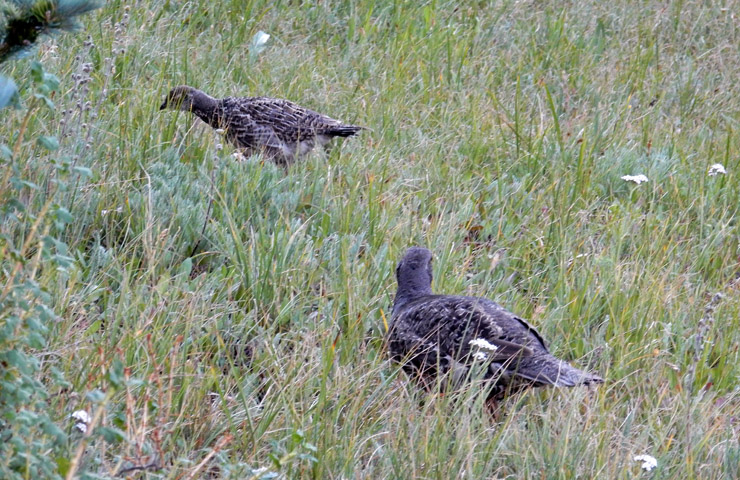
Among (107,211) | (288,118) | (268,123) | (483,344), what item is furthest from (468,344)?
(288,118)

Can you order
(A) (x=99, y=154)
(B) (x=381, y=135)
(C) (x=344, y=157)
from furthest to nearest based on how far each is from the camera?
(B) (x=381, y=135)
(C) (x=344, y=157)
(A) (x=99, y=154)

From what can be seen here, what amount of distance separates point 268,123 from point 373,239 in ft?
5.78

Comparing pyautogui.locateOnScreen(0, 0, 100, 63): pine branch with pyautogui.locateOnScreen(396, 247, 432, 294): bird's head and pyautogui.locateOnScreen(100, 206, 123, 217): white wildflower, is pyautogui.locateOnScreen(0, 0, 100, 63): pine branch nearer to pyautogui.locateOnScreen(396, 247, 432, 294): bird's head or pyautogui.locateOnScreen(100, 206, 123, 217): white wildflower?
pyautogui.locateOnScreen(100, 206, 123, 217): white wildflower

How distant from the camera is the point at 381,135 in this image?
22.2 ft

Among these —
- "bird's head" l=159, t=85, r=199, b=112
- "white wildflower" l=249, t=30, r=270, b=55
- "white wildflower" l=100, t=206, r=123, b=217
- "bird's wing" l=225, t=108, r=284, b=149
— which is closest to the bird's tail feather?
"bird's wing" l=225, t=108, r=284, b=149

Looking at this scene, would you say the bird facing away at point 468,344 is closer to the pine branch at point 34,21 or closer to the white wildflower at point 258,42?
the pine branch at point 34,21

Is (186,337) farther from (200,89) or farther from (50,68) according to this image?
(200,89)

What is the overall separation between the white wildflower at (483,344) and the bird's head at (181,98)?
2768 millimetres

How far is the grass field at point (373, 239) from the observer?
3643 millimetres

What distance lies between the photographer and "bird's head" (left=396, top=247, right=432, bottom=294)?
16.1ft

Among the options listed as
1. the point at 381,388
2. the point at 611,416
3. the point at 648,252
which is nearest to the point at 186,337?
the point at 381,388

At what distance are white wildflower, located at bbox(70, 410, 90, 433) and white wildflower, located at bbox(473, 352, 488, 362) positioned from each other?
167 centimetres

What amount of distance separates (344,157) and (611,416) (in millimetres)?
2892

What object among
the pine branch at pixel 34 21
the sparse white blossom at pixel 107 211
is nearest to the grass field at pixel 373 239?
the sparse white blossom at pixel 107 211
